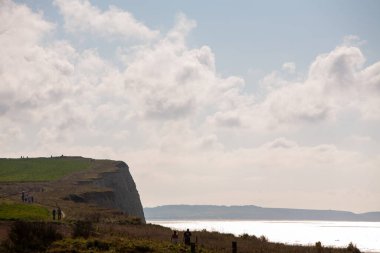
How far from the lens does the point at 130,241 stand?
3825cm

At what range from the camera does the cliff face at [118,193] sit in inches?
3632

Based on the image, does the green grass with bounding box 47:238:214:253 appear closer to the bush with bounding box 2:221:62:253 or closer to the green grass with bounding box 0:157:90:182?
the bush with bounding box 2:221:62:253

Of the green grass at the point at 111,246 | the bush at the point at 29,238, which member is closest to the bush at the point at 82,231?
the bush at the point at 29,238

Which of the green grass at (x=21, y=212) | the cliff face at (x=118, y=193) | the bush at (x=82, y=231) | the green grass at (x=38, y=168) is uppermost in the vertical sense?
the green grass at (x=38, y=168)

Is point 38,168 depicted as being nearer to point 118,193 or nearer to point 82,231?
point 118,193

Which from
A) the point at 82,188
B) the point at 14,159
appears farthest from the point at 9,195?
the point at 14,159

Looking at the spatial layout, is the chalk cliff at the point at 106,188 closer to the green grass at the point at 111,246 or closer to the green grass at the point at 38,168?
the green grass at the point at 38,168

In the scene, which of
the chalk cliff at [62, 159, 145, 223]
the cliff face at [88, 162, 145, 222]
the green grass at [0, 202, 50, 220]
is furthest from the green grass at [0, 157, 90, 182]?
the green grass at [0, 202, 50, 220]

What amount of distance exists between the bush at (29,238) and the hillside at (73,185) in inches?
832

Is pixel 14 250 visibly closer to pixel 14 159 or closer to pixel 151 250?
pixel 151 250

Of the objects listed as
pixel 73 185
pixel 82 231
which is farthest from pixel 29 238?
pixel 73 185

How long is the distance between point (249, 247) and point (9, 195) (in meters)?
50.9

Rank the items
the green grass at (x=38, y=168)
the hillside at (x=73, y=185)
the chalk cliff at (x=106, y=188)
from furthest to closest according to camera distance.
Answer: the green grass at (x=38, y=168), the chalk cliff at (x=106, y=188), the hillside at (x=73, y=185)

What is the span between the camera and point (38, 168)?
129125 mm
